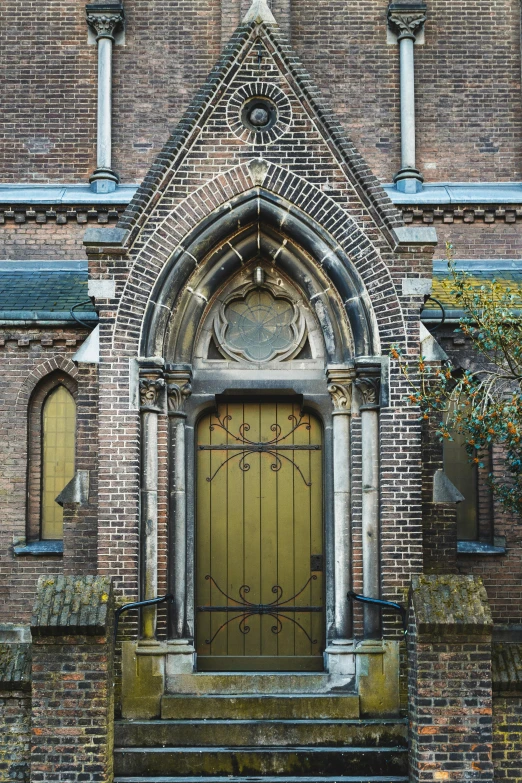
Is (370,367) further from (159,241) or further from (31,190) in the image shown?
(31,190)

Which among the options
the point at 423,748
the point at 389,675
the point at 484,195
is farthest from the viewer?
the point at 484,195

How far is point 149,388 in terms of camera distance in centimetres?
1050

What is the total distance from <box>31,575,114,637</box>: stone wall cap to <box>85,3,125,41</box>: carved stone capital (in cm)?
901

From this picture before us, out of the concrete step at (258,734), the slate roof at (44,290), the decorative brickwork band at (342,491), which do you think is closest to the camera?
the concrete step at (258,734)

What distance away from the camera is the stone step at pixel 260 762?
367 inches

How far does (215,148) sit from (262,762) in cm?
590

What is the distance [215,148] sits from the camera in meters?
10.9

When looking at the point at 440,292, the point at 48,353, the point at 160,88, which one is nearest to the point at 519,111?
the point at 440,292

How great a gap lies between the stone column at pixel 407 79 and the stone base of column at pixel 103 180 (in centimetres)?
396

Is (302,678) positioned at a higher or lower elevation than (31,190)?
lower

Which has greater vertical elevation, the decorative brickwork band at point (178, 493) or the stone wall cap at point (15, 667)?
the decorative brickwork band at point (178, 493)

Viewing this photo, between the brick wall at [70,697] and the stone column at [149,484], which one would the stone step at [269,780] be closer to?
the brick wall at [70,697]

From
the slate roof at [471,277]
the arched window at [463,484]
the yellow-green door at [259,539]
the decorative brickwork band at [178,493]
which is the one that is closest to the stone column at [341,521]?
the yellow-green door at [259,539]

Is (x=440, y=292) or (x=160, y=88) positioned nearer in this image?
(x=440, y=292)
